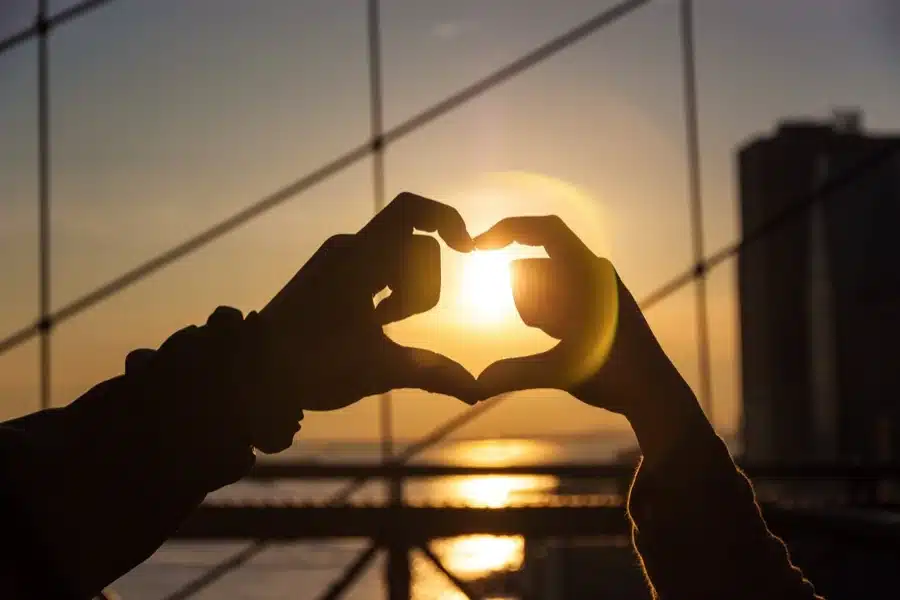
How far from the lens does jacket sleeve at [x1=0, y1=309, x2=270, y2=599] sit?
2.03 ft

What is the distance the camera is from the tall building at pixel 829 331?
25281 mm

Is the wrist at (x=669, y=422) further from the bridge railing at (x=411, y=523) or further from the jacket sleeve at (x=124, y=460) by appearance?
the bridge railing at (x=411, y=523)

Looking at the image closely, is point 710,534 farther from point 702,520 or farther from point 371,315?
point 371,315

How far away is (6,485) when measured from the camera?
2.00 ft

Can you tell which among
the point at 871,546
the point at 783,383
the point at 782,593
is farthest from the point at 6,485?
the point at 783,383

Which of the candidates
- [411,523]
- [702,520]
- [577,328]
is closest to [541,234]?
[577,328]

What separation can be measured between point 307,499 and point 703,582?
1948mm

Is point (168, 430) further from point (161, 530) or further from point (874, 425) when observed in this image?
point (874, 425)

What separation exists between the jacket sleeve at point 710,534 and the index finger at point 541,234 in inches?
5.3

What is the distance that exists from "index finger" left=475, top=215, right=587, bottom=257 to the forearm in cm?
11

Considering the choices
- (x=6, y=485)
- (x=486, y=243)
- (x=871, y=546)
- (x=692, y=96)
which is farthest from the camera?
(x=692, y=96)

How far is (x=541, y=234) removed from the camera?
0.73 metres

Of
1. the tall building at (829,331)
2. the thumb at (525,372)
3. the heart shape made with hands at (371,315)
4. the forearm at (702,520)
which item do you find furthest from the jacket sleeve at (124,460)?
the tall building at (829,331)

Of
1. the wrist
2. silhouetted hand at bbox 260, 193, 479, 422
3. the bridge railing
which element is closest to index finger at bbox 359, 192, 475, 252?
silhouetted hand at bbox 260, 193, 479, 422
